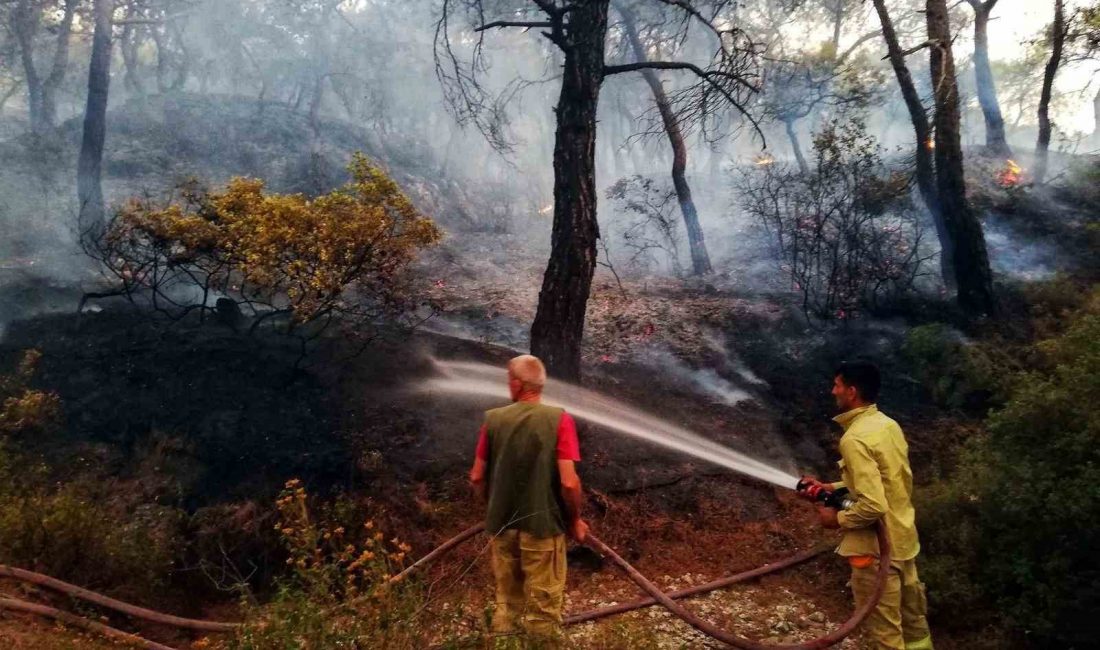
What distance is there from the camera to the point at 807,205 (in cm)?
1057

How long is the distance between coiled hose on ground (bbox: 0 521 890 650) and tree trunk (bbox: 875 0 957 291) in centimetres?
732

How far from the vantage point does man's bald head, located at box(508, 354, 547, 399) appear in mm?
3693

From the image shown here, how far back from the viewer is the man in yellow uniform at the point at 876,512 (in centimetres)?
346

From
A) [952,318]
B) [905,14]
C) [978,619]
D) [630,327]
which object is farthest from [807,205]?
[905,14]

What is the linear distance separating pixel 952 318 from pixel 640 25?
1392cm

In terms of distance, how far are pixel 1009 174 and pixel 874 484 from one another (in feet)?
50.1

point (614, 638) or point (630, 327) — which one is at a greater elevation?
point (630, 327)

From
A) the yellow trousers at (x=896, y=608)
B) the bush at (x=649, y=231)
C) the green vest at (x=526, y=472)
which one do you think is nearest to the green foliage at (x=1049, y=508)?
the yellow trousers at (x=896, y=608)

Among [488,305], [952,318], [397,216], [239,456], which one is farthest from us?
[488,305]

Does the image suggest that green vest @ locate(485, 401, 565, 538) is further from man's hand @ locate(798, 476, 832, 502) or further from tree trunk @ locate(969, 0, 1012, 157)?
tree trunk @ locate(969, 0, 1012, 157)

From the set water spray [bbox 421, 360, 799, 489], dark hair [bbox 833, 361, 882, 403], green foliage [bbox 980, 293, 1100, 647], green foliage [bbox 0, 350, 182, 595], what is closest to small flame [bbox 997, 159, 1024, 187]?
water spray [bbox 421, 360, 799, 489]

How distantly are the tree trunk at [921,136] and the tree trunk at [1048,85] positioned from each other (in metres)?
2.99

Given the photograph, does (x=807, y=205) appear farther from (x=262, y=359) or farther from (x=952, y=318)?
(x=262, y=359)

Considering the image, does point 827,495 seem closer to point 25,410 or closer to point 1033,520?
point 1033,520
